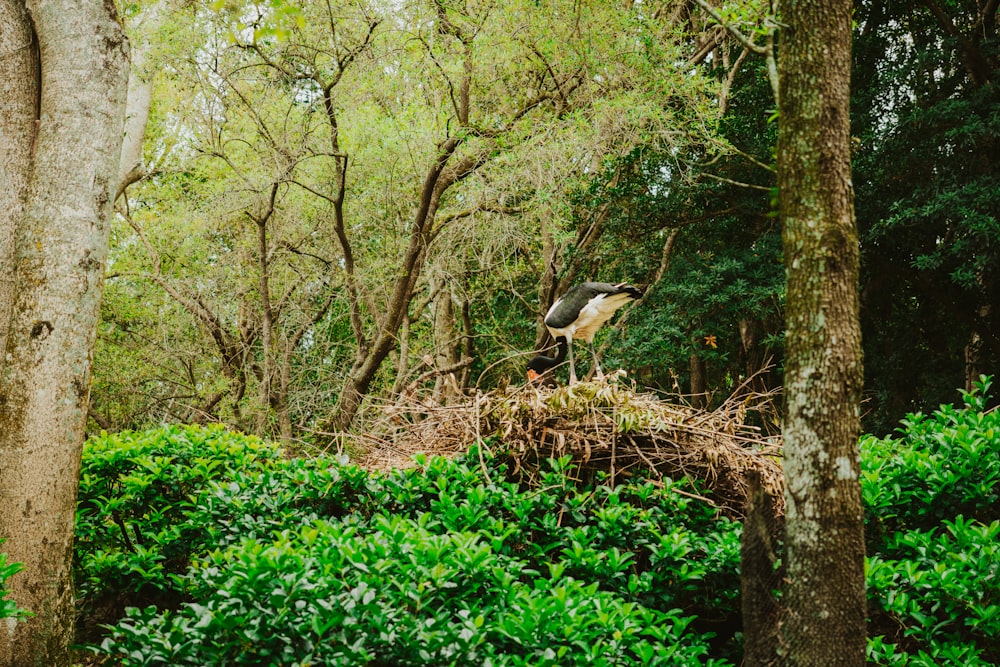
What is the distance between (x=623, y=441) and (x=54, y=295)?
3051 millimetres

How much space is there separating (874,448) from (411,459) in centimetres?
286

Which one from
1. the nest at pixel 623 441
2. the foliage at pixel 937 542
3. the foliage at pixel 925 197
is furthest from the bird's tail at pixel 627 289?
the foliage at pixel 925 197

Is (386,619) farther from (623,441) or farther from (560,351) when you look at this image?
(560,351)

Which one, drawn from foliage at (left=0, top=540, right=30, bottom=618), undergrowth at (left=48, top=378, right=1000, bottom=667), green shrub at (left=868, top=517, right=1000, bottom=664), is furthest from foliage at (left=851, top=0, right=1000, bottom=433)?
foliage at (left=0, top=540, right=30, bottom=618)

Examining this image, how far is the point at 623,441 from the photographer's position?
15.4 ft

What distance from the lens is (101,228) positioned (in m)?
3.72

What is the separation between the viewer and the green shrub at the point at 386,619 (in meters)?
2.61

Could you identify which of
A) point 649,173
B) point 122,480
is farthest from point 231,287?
point 122,480

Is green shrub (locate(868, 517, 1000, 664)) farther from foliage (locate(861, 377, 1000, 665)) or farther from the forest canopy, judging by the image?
the forest canopy

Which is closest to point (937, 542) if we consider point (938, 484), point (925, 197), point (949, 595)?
point (938, 484)

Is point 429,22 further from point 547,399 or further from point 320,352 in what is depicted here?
point 547,399

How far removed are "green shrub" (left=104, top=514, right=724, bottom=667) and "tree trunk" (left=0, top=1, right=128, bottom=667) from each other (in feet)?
2.55

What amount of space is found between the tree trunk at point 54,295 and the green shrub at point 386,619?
30.6 inches

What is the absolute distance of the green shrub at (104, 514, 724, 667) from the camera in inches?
103
